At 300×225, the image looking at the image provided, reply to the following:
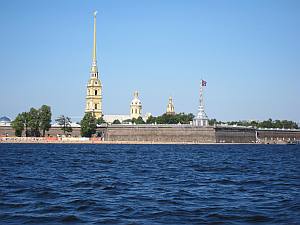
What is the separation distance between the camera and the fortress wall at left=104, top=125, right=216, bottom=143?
123m

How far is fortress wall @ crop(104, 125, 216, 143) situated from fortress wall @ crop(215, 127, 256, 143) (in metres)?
2.69

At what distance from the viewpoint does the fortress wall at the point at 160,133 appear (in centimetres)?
12294

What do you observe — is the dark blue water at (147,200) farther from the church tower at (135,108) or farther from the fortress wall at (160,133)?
the church tower at (135,108)

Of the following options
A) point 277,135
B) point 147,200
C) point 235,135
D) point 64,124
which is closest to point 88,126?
point 64,124

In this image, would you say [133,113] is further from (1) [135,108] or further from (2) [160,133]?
(2) [160,133]

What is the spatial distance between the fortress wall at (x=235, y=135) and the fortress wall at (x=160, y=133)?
2.69m

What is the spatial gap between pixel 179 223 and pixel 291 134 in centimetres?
14516

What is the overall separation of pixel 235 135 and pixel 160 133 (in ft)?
53.7

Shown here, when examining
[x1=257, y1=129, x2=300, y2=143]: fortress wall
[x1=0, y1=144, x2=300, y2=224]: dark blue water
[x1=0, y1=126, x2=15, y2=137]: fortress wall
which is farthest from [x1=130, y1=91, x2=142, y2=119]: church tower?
[x1=0, y1=144, x2=300, y2=224]: dark blue water

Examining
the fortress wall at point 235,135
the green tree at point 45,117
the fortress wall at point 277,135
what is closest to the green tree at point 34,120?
the green tree at point 45,117

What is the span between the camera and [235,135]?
131750mm

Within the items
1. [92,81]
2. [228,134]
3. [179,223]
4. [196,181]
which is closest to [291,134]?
[228,134]

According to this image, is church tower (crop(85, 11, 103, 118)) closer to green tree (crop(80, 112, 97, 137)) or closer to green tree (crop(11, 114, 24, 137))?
green tree (crop(80, 112, 97, 137))

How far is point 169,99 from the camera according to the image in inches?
7461
